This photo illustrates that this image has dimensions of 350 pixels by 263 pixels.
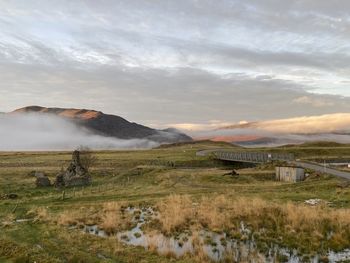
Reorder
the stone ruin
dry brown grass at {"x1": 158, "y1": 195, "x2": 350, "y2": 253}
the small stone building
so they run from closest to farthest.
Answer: dry brown grass at {"x1": 158, "y1": 195, "x2": 350, "y2": 253}
the small stone building
the stone ruin

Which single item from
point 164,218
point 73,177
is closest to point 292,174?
point 73,177

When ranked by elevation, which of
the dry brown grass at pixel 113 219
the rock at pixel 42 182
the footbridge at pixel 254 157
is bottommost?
the dry brown grass at pixel 113 219

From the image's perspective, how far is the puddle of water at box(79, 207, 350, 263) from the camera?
2395cm

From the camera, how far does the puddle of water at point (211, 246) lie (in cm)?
2395

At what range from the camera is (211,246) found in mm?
26703

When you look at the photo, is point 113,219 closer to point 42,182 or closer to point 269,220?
point 269,220

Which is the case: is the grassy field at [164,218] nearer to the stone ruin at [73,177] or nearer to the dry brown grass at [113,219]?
the dry brown grass at [113,219]

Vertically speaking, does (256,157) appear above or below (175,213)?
above

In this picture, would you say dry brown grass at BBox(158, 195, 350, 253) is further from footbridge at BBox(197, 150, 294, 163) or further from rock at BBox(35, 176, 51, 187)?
footbridge at BBox(197, 150, 294, 163)

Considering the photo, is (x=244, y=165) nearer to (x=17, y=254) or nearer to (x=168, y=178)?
(x=168, y=178)

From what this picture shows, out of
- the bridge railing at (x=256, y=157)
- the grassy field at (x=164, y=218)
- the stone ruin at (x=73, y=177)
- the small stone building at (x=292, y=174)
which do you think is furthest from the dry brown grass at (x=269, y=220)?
the bridge railing at (x=256, y=157)

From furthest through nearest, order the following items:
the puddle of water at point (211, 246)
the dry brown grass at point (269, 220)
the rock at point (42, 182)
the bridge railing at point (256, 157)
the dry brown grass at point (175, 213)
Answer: the bridge railing at point (256, 157) → the rock at point (42, 182) → the dry brown grass at point (175, 213) → the dry brown grass at point (269, 220) → the puddle of water at point (211, 246)

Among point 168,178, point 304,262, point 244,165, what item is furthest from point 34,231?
point 244,165

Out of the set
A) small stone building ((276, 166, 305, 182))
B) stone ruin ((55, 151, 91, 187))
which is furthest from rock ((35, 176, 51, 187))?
small stone building ((276, 166, 305, 182))
